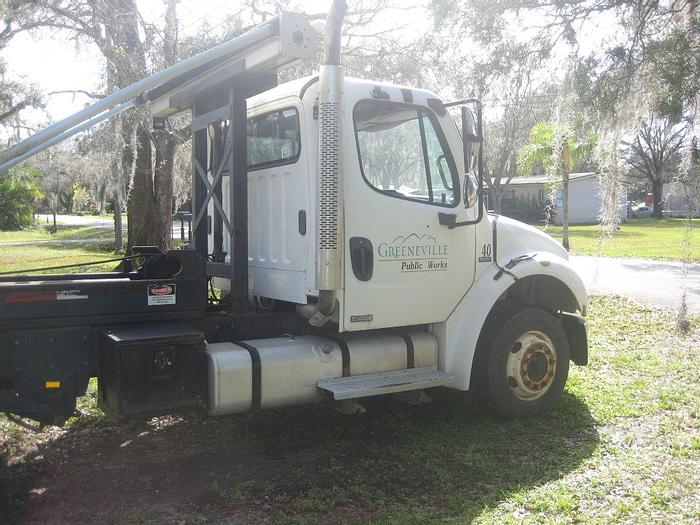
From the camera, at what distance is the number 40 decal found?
19.3 ft

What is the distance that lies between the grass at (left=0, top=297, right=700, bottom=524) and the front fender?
58cm

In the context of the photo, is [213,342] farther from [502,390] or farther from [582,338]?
[582,338]

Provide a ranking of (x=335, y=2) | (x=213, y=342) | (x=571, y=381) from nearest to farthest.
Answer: (x=335, y=2) → (x=213, y=342) → (x=571, y=381)

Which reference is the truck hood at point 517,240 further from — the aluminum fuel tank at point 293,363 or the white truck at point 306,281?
the aluminum fuel tank at point 293,363

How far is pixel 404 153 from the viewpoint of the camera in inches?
215

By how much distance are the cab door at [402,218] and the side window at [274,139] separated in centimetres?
Result: 46

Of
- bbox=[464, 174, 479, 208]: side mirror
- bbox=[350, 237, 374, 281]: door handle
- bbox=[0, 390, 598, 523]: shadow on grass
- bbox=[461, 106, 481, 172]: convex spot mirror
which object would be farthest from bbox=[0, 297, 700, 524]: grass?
bbox=[461, 106, 481, 172]: convex spot mirror

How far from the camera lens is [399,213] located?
5332 mm

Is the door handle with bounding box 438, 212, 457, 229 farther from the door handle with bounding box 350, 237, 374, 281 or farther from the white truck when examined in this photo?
the door handle with bounding box 350, 237, 374, 281

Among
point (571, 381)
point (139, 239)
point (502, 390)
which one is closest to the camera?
point (502, 390)

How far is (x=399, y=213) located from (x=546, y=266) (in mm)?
1550

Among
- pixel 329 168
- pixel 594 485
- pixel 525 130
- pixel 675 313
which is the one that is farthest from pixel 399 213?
pixel 525 130

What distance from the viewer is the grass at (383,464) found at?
14.3 ft

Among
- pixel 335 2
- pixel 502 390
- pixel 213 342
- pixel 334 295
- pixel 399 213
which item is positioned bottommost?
pixel 502 390
